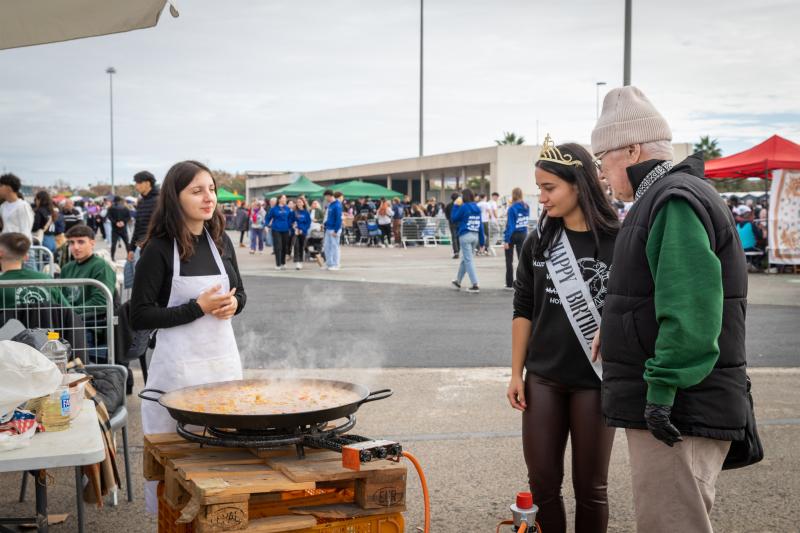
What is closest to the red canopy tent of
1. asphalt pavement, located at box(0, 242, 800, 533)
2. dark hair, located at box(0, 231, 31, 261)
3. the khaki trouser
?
asphalt pavement, located at box(0, 242, 800, 533)

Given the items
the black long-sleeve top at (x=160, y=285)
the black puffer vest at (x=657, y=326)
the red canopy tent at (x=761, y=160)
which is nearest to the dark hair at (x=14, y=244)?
the black long-sleeve top at (x=160, y=285)

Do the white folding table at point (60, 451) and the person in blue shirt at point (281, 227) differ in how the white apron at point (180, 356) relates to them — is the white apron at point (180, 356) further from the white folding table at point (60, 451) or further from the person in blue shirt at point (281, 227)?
the person in blue shirt at point (281, 227)

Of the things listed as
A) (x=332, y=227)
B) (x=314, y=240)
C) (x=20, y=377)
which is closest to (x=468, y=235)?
(x=332, y=227)

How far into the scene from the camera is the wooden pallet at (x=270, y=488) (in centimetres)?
260

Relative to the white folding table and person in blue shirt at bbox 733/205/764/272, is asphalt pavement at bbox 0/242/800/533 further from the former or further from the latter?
person in blue shirt at bbox 733/205/764/272

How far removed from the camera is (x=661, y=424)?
237 cm

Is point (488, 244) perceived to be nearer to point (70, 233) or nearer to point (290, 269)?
point (290, 269)

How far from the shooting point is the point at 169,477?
2975mm

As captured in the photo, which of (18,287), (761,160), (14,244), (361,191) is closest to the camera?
(18,287)

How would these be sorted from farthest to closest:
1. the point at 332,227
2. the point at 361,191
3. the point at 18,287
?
the point at 361,191 < the point at 332,227 < the point at 18,287

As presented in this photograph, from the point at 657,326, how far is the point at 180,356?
2.29 meters

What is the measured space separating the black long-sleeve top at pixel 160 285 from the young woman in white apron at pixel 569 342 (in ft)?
5.27

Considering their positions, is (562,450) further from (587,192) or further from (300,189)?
(300,189)

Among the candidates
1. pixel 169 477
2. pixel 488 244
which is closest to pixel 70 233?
pixel 169 477
